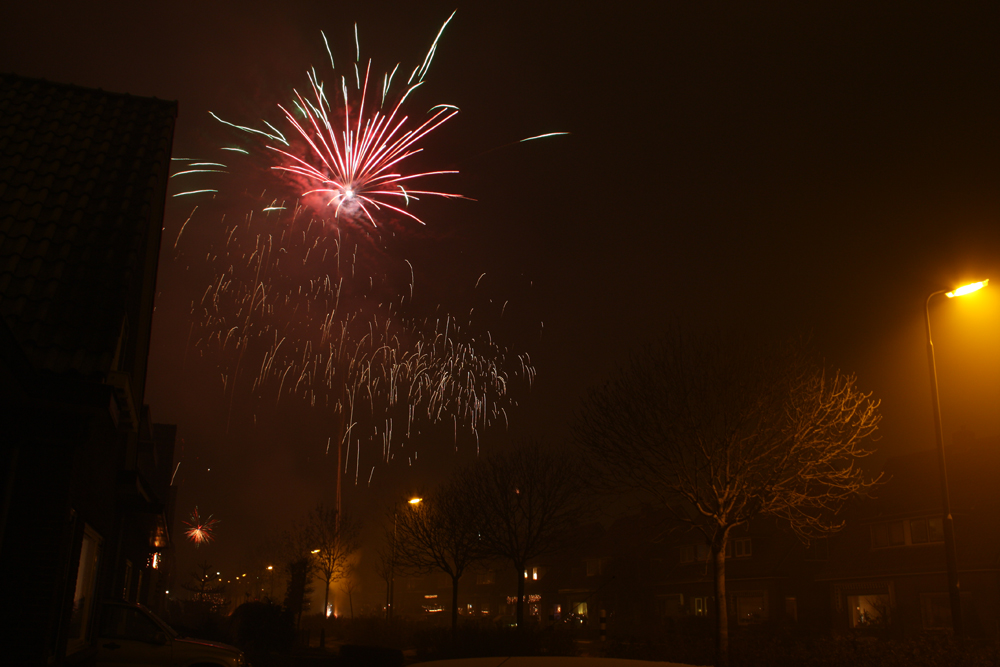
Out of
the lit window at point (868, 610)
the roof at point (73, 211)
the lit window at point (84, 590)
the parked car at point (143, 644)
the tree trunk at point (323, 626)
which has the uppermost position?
the roof at point (73, 211)

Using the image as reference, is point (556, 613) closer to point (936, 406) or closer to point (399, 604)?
point (399, 604)

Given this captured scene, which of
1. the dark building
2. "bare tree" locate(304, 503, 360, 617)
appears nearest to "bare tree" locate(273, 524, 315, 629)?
"bare tree" locate(304, 503, 360, 617)

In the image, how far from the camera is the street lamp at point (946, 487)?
564 inches

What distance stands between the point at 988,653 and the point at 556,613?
45.0 m

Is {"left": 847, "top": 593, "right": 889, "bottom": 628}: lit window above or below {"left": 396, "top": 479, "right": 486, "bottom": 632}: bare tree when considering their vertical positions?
below

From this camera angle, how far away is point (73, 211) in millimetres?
7043

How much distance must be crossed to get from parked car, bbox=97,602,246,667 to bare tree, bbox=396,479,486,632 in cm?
1747

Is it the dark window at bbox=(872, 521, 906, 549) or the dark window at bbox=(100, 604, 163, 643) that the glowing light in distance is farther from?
the dark window at bbox=(872, 521, 906, 549)

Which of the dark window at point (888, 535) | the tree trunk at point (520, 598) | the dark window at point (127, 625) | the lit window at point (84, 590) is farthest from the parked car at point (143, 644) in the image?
the dark window at point (888, 535)

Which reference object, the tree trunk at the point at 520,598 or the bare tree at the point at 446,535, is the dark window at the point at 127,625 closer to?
the tree trunk at the point at 520,598

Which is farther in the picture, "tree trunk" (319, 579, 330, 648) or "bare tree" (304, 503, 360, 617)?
"bare tree" (304, 503, 360, 617)

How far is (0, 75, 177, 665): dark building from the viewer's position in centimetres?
575

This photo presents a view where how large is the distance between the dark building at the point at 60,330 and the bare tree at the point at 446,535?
20885mm

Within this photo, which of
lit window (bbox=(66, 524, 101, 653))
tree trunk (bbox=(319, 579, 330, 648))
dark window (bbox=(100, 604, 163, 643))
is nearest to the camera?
lit window (bbox=(66, 524, 101, 653))
